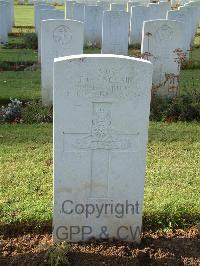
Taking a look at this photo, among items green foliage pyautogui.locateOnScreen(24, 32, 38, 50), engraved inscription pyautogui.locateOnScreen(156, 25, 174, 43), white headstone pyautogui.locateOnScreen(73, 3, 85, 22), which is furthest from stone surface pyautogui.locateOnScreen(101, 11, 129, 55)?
engraved inscription pyautogui.locateOnScreen(156, 25, 174, 43)

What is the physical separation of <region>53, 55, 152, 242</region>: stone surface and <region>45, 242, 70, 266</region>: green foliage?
26 centimetres

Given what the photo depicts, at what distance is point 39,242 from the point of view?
4.09 m

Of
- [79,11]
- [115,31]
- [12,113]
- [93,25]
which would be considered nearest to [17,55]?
[115,31]

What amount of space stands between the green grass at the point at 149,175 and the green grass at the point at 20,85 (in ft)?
5.02

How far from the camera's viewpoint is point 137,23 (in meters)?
16.4

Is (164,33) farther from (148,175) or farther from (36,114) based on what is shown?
(148,175)

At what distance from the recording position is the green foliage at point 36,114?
756 cm

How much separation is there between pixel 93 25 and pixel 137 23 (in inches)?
61.7

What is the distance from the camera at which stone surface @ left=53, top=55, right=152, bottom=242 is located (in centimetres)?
360

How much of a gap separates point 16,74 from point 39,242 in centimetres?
715

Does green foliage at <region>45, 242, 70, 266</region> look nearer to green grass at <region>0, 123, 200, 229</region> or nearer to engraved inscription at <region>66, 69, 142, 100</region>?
green grass at <region>0, 123, 200, 229</region>

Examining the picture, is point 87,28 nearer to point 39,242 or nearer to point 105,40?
point 105,40

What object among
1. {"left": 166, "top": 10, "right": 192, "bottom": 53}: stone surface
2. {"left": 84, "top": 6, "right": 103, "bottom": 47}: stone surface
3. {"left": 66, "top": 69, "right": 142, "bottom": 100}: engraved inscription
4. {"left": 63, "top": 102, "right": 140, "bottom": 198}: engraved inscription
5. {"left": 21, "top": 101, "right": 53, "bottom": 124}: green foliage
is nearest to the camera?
{"left": 66, "top": 69, "right": 142, "bottom": 100}: engraved inscription

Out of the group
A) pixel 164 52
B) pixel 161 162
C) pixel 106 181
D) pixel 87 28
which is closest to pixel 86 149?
pixel 106 181
